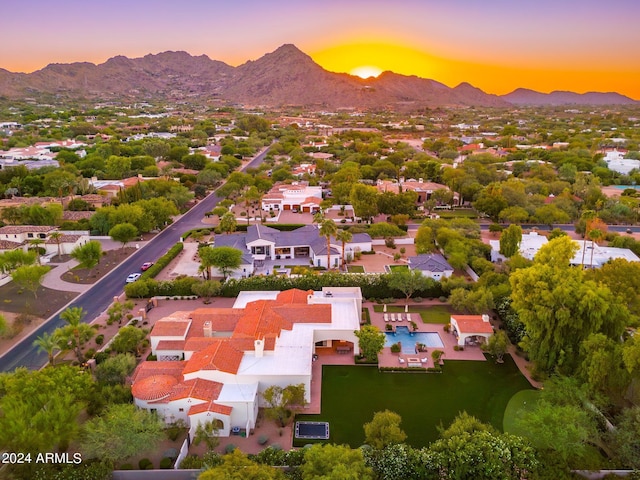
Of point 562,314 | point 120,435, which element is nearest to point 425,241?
point 562,314

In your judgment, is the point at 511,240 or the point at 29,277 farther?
the point at 511,240

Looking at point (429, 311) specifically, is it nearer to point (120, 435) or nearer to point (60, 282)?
point (120, 435)

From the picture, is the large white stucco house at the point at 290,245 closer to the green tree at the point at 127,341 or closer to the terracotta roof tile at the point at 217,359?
the green tree at the point at 127,341

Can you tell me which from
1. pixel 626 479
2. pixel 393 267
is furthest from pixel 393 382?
pixel 393 267

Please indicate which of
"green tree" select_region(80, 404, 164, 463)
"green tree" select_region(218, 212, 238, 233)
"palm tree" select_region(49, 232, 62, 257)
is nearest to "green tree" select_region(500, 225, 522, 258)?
"green tree" select_region(218, 212, 238, 233)

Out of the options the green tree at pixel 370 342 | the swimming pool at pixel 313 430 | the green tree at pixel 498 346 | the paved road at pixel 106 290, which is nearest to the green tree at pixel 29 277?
the paved road at pixel 106 290

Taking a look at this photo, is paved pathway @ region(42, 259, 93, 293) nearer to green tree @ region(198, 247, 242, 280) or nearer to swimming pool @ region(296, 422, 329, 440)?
green tree @ region(198, 247, 242, 280)
